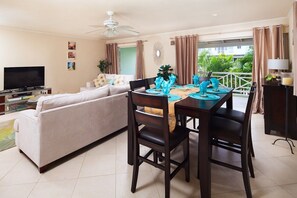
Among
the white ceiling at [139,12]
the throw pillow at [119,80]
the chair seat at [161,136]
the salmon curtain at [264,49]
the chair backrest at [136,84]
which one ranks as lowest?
the chair seat at [161,136]

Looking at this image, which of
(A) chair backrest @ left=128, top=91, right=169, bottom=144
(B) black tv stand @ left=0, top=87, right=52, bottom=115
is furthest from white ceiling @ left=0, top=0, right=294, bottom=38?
(A) chair backrest @ left=128, top=91, right=169, bottom=144

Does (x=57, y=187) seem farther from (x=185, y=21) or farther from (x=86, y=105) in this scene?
(x=185, y=21)

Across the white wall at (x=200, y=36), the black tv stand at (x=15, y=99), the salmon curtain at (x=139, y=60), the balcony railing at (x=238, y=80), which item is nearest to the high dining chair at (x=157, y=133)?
the black tv stand at (x=15, y=99)

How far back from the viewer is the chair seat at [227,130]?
5.51ft

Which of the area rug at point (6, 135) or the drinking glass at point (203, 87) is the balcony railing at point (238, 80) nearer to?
the drinking glass at point (203, 87)

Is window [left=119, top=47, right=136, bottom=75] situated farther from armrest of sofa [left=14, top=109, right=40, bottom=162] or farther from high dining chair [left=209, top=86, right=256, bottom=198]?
high dining chair [left=209, top=86, right=256, bottom=198]

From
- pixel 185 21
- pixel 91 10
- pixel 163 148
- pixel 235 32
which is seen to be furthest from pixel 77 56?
pixel 163 148

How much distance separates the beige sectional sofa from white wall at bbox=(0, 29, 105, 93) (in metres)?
3.26

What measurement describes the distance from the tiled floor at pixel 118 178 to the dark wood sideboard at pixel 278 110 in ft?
1.97

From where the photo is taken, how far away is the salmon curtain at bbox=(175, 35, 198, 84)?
5.09m

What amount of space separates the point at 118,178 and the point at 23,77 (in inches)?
174

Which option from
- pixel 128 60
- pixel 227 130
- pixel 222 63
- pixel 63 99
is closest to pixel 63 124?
pixel 63 99

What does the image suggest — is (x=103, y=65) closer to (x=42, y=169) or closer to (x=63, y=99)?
(x=63, y=99)

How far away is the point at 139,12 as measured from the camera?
3.51 meters
